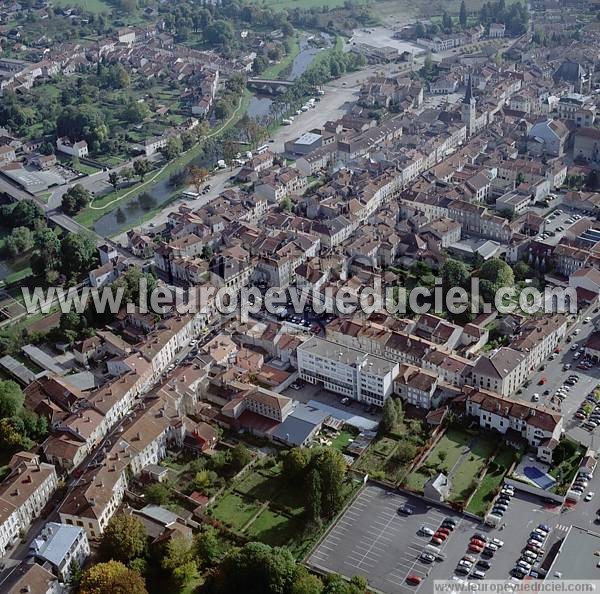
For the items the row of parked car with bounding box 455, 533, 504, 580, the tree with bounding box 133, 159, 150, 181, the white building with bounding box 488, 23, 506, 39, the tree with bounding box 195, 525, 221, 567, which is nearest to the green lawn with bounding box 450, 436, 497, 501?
the row of parked car with bounding box 455, 533, 504, 580

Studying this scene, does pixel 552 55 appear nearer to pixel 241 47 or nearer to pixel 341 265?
pixel 241 47

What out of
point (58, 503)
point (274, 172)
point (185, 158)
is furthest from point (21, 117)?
point (58, 503)

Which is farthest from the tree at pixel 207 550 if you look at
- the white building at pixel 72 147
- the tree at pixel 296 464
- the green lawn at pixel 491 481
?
the white building at pixel 72 147

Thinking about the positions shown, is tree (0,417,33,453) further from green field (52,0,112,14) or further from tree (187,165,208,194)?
green field (52,0,112,14)

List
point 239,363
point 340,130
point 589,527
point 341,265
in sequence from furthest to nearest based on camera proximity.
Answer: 1. point 340,130
2. point 341,265
3. point 239,363
4. point 589,527

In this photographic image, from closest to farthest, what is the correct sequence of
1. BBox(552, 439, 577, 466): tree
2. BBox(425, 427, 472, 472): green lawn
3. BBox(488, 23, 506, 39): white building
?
1. BBox(552, 439, 577, 466): tree
2. BBox(425, 427, 472, 472): green lawn
3. BBox(488, 23, 506, 39): white building

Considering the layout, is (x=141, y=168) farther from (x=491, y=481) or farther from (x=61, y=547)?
(x=491, y=481)
